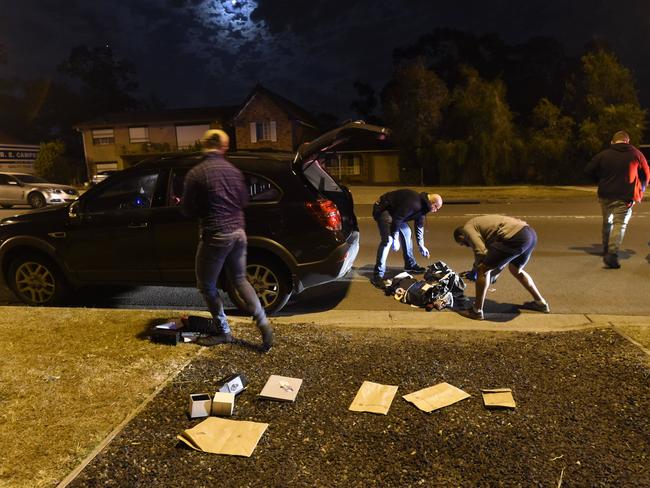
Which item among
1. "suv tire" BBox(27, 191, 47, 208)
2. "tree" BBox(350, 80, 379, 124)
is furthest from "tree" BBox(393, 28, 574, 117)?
"suv tire" BBox(27, 191, 47, 208)

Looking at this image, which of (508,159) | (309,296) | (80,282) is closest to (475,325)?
(309,296)

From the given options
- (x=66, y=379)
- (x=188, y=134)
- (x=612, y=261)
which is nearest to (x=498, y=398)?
(x=66, y=379)

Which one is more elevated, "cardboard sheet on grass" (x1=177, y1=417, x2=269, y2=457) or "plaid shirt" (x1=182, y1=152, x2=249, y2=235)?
"plaid shirt" (x1=182, y1=152, x2=249, y2=235)

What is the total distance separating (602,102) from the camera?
3005 cm

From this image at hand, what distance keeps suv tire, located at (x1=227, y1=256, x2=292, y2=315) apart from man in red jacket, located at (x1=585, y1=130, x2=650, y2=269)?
501cm

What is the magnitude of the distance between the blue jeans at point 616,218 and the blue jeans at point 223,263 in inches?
225

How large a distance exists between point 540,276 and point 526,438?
4588mm

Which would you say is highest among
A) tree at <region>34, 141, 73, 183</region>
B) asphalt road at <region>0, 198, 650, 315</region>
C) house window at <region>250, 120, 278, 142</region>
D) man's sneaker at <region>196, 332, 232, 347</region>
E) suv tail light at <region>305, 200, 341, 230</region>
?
house window at <region>250, 120, 278, 142</region>

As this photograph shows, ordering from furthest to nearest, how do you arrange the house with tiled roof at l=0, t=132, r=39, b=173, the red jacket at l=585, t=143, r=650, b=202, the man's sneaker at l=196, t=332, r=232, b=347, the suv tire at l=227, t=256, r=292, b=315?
the house with tiled roof at l=0, t=132, r=39, b=173, the red jacket at l=585, t=143, r=650, b=202, the suv tire at l=227, t=256, r=292, b=315, the man's sneaker at l=196, t=332, r=232, b=347

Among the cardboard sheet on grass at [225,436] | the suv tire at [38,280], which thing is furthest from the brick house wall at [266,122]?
the cardboard sheet on grass at [225,436]

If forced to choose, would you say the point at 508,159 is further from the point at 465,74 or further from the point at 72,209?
the point at 72,209

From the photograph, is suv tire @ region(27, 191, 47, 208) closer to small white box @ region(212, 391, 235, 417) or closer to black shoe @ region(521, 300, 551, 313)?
black shoe @ region(521, 300, 551, 313)

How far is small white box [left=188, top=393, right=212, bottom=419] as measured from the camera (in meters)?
3.39

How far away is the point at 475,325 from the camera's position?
5211 mm
